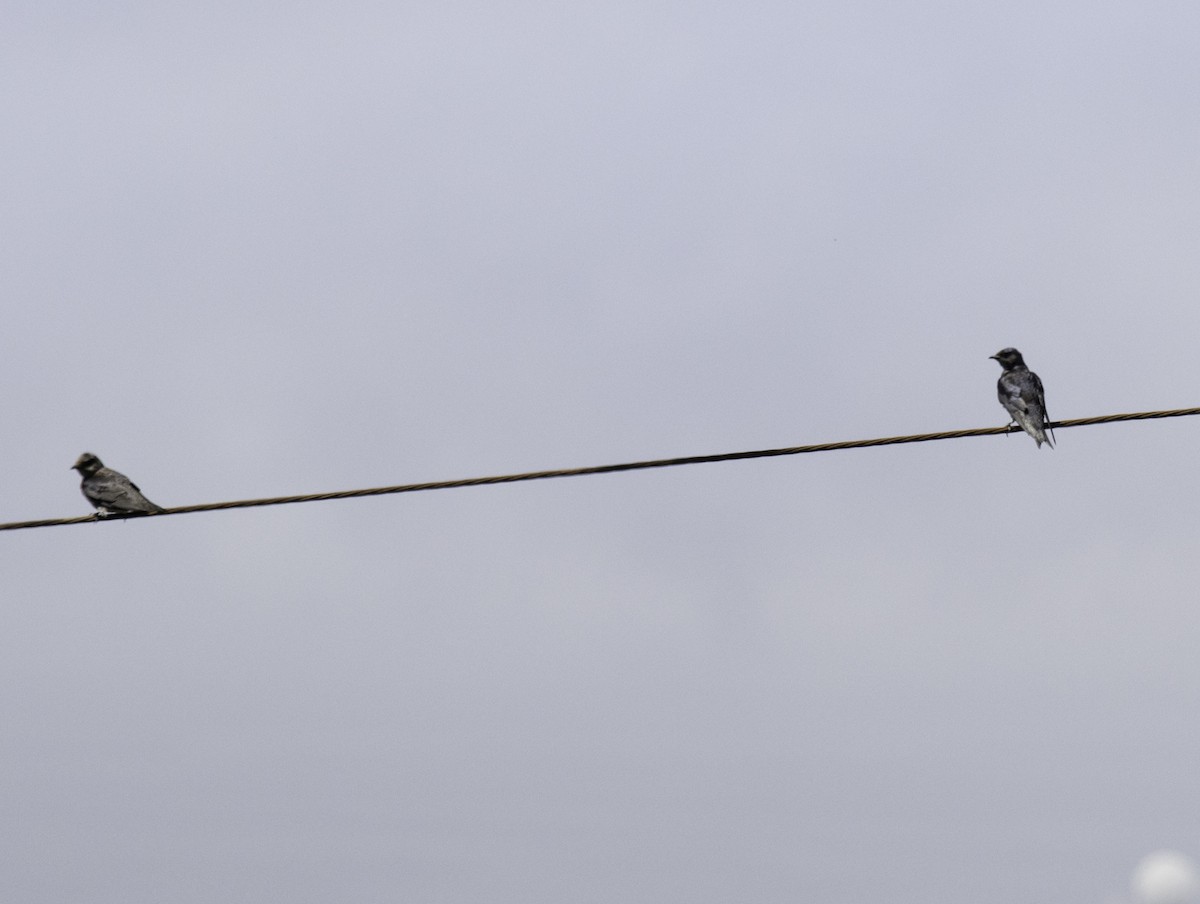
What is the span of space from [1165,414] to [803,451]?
225 cm

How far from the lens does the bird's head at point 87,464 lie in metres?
20.4

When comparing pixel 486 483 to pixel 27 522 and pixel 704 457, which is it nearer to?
pixel 704 457

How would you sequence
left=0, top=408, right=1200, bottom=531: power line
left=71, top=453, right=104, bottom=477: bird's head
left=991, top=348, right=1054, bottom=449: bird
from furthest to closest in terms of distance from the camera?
left=71, top=453, right=104, bottom=477: bird's head → left=991, top=348, right=1054, bottom=449: bird → left=0, top=408, right=1200, bottom=531: power line

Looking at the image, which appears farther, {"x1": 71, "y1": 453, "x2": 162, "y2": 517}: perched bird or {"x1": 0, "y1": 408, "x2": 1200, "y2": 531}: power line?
{"x1": 71, "y1": 453, "x2": 162, "y2": 517}: perched bird

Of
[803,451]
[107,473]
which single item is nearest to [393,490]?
[803,451]

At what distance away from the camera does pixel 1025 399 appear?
19.0 metres

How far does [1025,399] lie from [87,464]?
10.4 metres

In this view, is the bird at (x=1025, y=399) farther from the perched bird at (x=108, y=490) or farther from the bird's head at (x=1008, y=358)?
the perched bird at (x=108, y=490)

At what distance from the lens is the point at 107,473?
20.0 metres

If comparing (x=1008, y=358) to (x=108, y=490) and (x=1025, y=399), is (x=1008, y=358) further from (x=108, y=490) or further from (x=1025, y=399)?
(x=108, y=490)

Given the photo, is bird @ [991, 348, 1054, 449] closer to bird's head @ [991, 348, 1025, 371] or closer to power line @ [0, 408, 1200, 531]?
bird's head @ [991, 348, 1025, 371]

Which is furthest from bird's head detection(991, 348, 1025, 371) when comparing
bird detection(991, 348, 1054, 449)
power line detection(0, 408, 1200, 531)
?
power line detection(0, 408, 1200, 531)

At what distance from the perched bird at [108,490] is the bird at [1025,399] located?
8.95 meters

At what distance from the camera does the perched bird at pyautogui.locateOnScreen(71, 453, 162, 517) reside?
19.3 metres
